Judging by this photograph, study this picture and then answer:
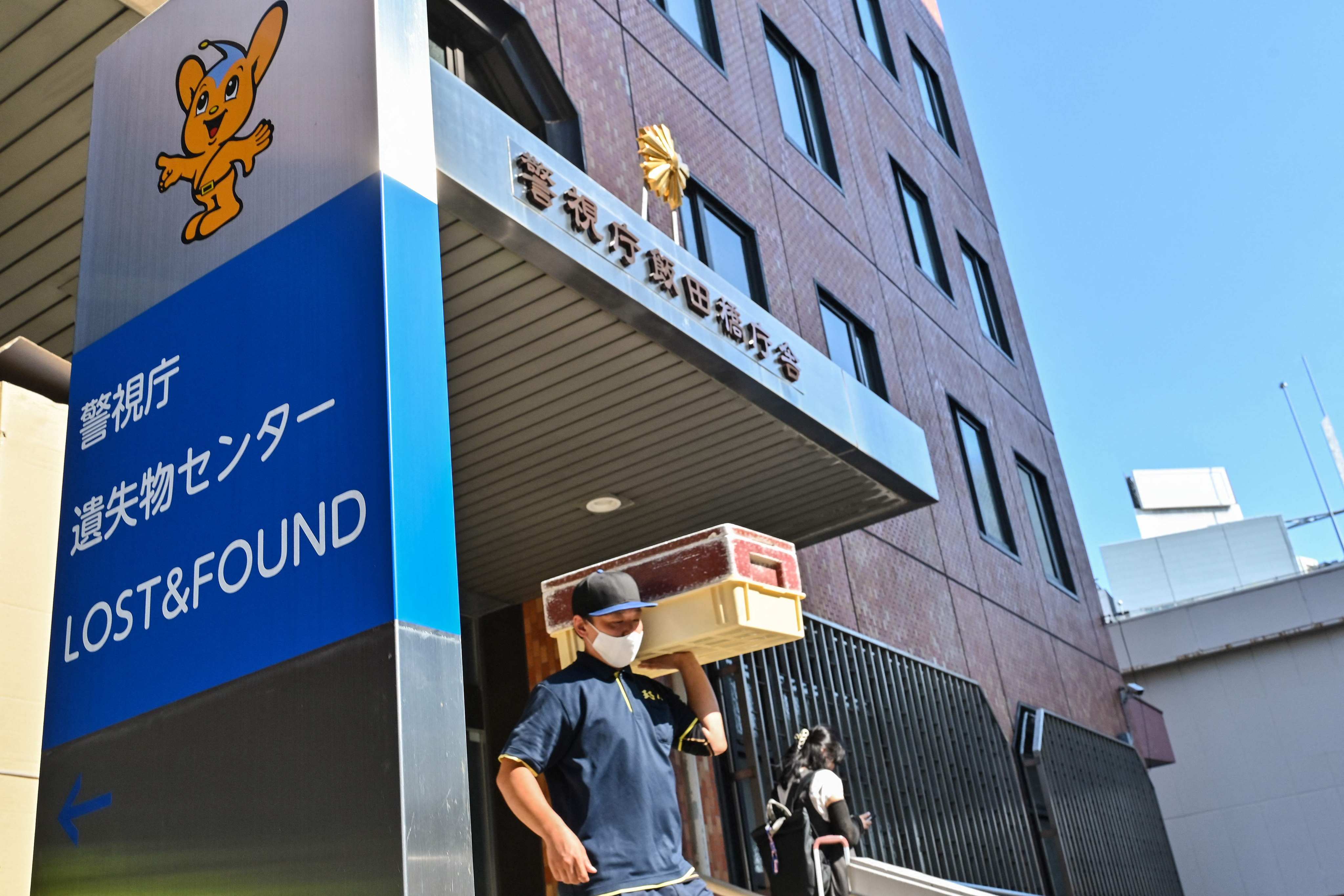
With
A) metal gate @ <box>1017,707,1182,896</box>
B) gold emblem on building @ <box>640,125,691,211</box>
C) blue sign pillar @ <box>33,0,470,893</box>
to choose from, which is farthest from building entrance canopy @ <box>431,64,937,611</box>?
metal gate @ <box>1017,707,1182,896</box>

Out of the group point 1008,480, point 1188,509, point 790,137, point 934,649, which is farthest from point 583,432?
point 1188,509

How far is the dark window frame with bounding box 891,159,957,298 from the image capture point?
58.1ft

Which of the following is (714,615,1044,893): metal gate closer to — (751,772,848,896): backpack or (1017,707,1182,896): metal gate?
(1017,707,1182,896): metal gate

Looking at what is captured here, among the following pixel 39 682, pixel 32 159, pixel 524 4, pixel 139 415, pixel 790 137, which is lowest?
pixel 39 682

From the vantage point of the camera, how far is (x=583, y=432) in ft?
25.1

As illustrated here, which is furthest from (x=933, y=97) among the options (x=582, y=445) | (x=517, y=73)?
(x=582, y=445)

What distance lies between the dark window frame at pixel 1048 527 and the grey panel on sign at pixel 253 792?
1630cm

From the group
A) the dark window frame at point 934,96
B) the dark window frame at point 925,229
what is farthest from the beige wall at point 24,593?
the dark window frame at point 934,96

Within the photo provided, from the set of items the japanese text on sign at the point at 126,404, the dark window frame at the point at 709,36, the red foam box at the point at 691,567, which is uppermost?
the dark window frame at the point at 709,36

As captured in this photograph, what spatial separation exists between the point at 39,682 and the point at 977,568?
12.7 meters

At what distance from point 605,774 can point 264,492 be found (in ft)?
4.41

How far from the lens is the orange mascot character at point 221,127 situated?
14.6 ft

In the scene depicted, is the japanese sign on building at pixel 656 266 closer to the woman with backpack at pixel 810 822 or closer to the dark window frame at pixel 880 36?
the woman with backpack at pixel 810 822

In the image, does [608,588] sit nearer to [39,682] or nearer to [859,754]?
[39,682]
